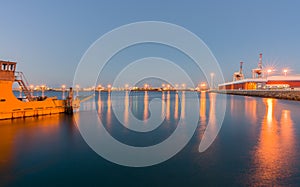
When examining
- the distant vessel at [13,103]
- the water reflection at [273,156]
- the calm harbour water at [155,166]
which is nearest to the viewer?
the calm harbour water at [155,166]

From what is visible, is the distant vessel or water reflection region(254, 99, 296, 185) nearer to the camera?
water reflection region(254, 99, 296, 185)

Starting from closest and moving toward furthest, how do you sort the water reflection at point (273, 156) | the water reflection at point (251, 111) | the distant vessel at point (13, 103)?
the water reflection at point (273, 156)
the distant vessel at point (13, 103)
the water reflection at point (251, 111)

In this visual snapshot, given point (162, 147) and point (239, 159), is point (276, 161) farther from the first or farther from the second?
point (162, 147)

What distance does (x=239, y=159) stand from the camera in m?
9.41

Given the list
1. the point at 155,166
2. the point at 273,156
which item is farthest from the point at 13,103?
the point at 273,156

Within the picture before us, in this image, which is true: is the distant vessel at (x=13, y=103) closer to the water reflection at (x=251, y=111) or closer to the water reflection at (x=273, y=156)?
the water reflection at (x=273, y=156)

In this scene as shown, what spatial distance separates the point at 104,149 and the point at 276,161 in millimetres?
8403

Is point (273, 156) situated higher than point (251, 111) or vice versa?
point (251, 111)

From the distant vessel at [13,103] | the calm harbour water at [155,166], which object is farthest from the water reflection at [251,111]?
the distant vessel at [13,103]

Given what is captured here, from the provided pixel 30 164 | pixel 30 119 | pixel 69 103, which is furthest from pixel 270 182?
pixel 69 103

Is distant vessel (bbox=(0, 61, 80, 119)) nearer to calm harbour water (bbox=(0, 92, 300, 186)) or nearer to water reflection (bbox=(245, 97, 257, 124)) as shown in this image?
calm harbour water (bbox=(0, 92, 300, 186))

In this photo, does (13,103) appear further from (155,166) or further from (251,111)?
(251,111)

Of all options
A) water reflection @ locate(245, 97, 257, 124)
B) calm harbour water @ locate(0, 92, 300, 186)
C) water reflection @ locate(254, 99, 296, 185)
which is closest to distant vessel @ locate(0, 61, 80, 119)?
calm harbour water @ locate(0, 92, 300, 186)

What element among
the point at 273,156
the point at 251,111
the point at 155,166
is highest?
the point at 251,111
